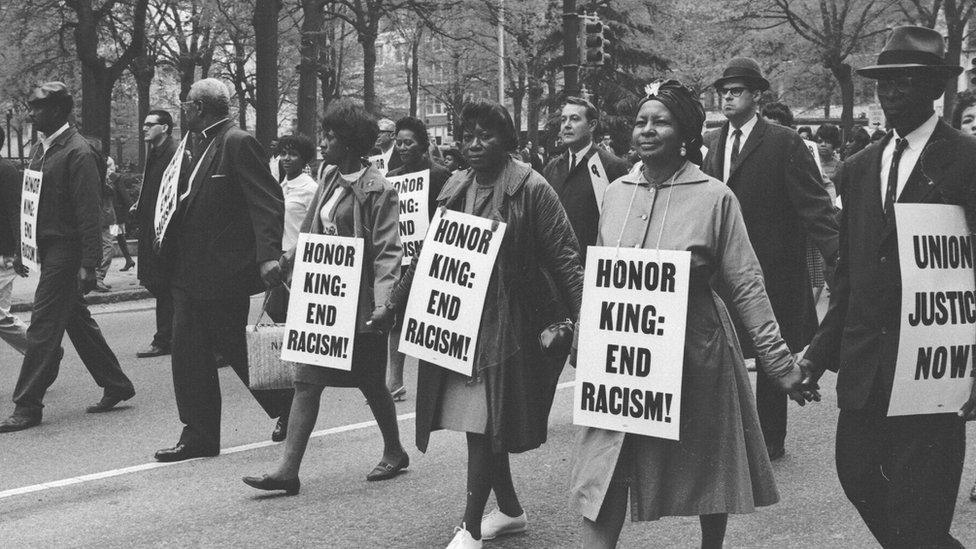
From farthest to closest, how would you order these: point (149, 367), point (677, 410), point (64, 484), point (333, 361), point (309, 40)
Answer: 1. point (309, 40)
2. point (149, 367)
3. point (64, 484)
4. point (333, 361)
5. point (677, 410)

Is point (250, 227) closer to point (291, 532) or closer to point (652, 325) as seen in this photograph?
point (291, 532)

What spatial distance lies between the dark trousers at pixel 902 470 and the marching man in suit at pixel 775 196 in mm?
2279

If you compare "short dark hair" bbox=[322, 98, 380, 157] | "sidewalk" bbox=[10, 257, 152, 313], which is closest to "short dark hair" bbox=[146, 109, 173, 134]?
"short dark hair" bbox=[322, 98, 380, 157]

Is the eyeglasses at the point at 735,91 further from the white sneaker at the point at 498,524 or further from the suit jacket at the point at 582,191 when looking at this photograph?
the white sneaker at the point at 498,524

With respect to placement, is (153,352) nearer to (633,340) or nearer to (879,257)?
(633,340)

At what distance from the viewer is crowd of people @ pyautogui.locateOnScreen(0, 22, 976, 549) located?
3.77 metres

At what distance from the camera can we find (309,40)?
2084 centimetres

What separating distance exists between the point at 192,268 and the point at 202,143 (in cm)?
69

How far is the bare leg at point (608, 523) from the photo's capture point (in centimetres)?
377

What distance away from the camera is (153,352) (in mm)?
10562

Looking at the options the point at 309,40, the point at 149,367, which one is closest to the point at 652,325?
the point at 149,367

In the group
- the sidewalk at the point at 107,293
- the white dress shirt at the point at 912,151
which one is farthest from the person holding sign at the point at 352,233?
the sidewalk at the point at 107,293

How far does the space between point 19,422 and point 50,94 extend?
208cm

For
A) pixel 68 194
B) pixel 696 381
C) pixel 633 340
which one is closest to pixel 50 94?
pixel 68 194
